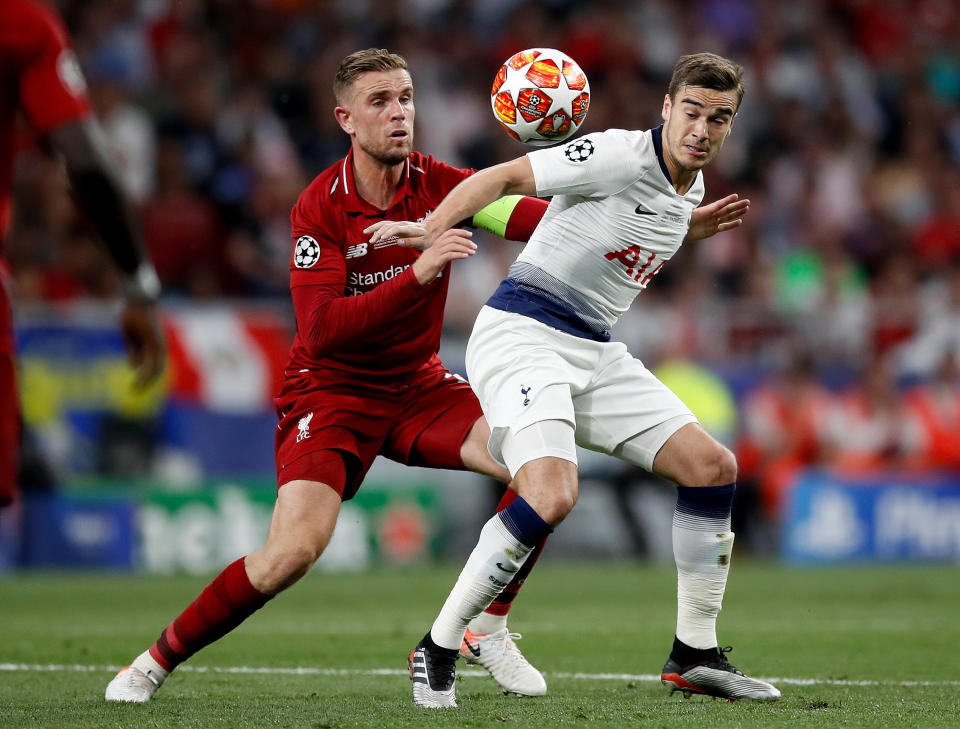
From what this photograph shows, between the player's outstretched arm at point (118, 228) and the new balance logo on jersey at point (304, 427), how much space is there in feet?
6.11

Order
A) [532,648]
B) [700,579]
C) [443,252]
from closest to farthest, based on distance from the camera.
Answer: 1. [443,252]
2. [700,579]
3. [532,648]

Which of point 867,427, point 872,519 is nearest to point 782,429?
point 867,427

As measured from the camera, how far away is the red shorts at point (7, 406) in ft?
13.3

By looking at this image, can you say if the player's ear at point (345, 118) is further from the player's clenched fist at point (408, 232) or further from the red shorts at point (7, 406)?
the red shorts at point (7, 406)

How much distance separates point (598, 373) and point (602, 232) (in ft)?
1.83

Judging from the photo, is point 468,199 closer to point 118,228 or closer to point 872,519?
point 118,228

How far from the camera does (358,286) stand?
5.96 m

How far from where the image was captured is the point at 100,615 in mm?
9172

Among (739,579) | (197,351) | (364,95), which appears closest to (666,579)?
(739,579)

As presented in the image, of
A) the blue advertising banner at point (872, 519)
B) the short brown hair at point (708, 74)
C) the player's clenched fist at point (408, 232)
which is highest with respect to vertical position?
the short brown hair at point (708, 74)

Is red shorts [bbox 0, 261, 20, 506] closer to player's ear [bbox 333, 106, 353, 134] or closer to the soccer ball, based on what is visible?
player's ear [bbox 333, 106, 353, 134]

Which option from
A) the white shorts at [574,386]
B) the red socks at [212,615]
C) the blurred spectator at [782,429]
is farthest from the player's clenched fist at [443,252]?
the blurred spectator at [782,429]

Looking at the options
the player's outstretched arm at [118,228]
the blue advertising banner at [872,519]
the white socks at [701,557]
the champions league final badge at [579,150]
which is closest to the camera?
the player's outstretched arm at [118,228]

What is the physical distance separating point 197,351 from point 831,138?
8443 millimetres
